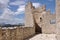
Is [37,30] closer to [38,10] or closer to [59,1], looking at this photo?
[38,10]

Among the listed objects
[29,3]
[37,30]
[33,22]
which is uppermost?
[29,3]

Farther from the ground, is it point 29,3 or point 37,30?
point 29,3

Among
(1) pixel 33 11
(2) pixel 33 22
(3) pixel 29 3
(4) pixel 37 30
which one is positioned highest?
(3) pixel 29 3

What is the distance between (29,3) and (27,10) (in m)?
1.52

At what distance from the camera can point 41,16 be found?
2062 centimetres

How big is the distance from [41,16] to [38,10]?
1.32 metres

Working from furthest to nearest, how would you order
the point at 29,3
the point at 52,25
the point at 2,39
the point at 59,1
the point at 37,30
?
the point at 29,3, the point at 37,30, the point at 52,25, the point at 2,39, the point at 59,1

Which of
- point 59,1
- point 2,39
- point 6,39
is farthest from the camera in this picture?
point 6,39

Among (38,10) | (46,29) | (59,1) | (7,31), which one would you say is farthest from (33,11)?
(59,1)

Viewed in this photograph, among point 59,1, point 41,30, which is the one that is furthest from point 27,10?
point 59,1

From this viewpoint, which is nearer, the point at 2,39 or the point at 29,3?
the point at 2,39

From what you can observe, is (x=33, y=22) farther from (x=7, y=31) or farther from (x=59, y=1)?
(x=59, y=1)

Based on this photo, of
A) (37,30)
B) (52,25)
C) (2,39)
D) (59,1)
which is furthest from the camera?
(37,30)

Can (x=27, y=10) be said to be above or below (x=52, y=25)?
above
